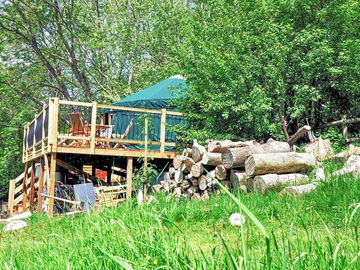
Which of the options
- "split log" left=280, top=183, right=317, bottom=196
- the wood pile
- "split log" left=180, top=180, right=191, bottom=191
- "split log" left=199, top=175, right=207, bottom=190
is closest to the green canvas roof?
the wood pile

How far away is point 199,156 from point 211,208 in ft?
12.6

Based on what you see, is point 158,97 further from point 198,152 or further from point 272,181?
point 272,181

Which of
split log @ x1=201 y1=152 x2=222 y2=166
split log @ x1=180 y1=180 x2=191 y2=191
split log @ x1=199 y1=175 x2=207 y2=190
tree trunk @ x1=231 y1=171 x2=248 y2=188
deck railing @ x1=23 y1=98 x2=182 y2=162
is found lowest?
split log @ x1=180 y1=180 x2=191 y2=191

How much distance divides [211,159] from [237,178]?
105 cm

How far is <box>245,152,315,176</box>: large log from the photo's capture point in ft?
24.1

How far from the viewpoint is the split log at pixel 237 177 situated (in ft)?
25.5

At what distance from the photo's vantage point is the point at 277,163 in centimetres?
744

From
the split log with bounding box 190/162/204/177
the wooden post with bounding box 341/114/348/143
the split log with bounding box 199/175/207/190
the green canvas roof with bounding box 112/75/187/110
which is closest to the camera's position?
the split log with bounding box 199/175/207/190

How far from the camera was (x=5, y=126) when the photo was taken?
28.0 meters

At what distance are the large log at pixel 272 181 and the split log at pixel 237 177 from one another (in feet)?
2.30

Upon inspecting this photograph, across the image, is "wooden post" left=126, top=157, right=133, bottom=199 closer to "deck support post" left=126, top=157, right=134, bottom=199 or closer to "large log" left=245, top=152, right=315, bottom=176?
"deck support post" left=126, top=157, right=134, bottom=199

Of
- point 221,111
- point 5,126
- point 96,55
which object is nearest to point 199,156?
point 221,111

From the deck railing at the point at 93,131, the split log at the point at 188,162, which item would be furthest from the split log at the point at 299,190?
the deck railing at the point at 93,131

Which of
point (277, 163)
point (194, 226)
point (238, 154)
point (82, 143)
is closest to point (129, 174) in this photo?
point (82, 143)
